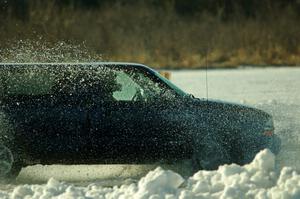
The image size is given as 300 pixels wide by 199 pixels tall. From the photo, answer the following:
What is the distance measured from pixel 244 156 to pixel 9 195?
3456mm

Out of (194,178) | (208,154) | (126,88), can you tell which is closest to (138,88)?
(126,88)

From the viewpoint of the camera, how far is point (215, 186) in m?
7.11

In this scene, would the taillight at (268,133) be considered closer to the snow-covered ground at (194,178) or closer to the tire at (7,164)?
the snow-covered ground at (194,178)

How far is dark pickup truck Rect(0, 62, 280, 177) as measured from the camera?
9984 mm

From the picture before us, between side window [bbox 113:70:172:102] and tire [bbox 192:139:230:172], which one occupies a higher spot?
side window [bbox 113:70:172:102]

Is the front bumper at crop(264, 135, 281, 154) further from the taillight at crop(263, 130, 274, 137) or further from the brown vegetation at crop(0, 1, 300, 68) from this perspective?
the brown vegetation at crop(0, 1, 300, 68)

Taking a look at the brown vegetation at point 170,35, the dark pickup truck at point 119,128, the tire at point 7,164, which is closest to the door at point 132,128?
the dark pickup truck at point 119,128

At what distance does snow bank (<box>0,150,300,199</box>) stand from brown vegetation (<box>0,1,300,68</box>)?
71.1ft

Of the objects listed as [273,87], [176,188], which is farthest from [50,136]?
[273,87]

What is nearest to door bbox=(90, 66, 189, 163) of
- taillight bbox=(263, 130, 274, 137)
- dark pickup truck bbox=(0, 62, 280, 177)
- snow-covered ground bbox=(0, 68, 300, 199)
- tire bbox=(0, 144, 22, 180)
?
dark pickup truck bbox=(0, 62, 280, 177)

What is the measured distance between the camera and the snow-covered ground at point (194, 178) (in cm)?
694

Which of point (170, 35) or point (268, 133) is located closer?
point (268, 133)

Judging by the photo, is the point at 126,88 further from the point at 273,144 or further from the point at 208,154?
the point at 273,144

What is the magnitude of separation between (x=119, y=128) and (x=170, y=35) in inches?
984
